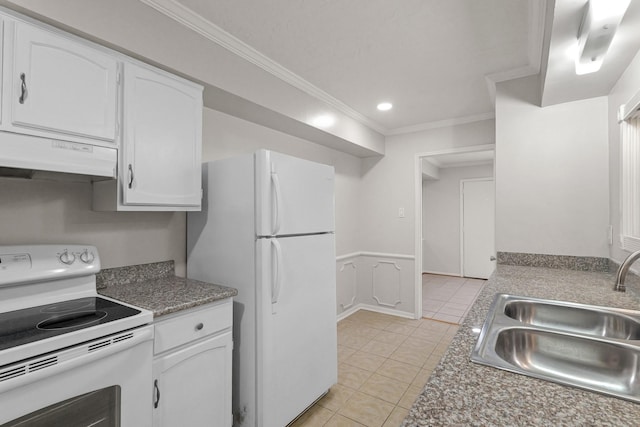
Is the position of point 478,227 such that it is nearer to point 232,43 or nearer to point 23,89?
point 232,43

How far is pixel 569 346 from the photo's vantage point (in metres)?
0.98

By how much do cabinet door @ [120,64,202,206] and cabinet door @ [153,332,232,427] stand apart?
0.78m

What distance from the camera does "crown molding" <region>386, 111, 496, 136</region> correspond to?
10.7 feet

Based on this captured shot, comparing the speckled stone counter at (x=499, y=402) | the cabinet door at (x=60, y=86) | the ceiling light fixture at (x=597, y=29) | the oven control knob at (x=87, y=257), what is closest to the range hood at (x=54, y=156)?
the cabinet door at (x=60, y=86)

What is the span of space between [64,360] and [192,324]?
0.52m

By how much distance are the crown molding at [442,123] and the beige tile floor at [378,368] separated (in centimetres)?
229

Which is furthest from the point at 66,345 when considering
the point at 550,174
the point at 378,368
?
the point at 550,174

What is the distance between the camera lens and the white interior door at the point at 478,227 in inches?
228

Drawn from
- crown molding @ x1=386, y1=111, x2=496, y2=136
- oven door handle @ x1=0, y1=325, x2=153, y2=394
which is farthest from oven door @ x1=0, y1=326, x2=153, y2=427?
crown molding @ x1=386, y1=111, x2=496, y2=136

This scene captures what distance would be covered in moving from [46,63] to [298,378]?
6.47ft

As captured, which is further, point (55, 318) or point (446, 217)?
point (446, 217)

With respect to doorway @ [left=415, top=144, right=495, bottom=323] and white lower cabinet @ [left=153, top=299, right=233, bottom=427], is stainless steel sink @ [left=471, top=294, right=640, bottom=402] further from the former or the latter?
doorway @ [left=415, top=144, right=495, bottom=323]

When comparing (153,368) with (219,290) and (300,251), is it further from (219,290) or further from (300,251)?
(300,251)

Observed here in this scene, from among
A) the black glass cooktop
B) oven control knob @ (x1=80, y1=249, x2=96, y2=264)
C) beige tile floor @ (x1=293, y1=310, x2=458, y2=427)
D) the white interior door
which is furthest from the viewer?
the white interior door
